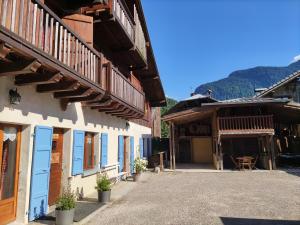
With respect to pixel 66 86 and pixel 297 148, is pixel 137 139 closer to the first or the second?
pixel 66 86

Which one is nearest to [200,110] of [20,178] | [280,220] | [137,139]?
[137,139]

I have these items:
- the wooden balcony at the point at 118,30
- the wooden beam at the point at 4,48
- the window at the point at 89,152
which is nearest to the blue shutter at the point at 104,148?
the window at the point at 89,152

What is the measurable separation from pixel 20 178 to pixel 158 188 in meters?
6.04

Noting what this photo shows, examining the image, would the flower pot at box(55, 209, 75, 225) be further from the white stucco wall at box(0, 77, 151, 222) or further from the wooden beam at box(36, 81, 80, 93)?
the wooden beam at box(36, 81, 80, 93)

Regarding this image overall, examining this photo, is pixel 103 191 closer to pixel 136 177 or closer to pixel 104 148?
pixel 104 148

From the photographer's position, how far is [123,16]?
415 inches

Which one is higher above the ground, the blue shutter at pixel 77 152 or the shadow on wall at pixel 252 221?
the blue shutter at pixel 77 152

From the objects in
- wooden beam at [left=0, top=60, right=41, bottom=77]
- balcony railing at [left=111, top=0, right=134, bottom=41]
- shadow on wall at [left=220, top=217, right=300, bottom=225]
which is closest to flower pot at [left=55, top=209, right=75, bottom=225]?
wooden beam at [left=0, top=60, right=41, bottom=77]

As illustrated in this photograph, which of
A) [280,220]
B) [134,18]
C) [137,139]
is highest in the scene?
[134,18]

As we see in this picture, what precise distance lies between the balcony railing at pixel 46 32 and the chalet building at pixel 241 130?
10.2 m

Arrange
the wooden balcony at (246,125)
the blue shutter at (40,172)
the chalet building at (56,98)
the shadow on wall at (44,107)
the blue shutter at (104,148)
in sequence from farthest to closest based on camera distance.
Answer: the wooden balcony at (246,125) < the blue shutter at (104,148) < the blue shutter at (40,172) < the shadow on wall at (44,107) < the chalet building at (56,98)

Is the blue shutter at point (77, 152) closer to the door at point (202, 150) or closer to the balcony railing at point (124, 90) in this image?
the balcony railing at point (124, 90)

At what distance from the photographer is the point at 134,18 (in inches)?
489

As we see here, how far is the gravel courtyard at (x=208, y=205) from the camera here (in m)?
6.23
